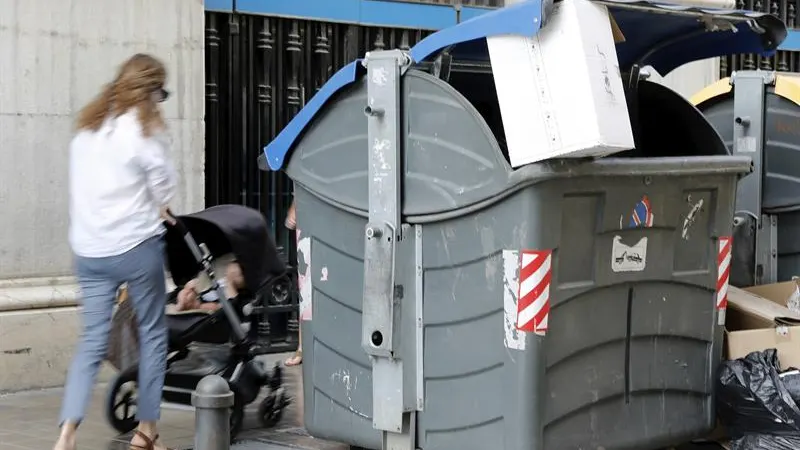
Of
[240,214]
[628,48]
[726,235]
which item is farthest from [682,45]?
[240,214]

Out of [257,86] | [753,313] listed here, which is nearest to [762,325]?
[753,313]

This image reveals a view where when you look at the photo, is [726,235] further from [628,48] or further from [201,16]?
[201,16]

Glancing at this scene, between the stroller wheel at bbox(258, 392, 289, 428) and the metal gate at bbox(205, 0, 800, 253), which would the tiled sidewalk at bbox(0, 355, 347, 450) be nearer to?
the stroller wheel at bbox(258, 392, 289, 428)

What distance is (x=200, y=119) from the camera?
28.0ft

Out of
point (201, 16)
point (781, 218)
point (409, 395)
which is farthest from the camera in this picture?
point (201, 16)

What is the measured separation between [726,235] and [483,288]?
1.55 m

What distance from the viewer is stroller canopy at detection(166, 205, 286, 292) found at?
20.8 feet

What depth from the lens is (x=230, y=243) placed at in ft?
20.7

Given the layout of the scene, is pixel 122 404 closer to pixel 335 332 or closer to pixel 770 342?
→ pixel 335 332

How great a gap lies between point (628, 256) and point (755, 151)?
2341 mm

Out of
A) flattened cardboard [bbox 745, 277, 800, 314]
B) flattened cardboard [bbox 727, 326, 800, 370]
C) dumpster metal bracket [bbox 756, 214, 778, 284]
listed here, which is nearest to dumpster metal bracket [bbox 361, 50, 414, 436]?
flattened cardboard [bbox 727, 326, 800, 370]

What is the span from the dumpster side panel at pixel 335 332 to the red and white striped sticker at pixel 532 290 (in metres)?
0.90

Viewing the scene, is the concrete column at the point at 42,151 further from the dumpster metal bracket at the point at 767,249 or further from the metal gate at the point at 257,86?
the dumpster metal bracket at the point at 767,249

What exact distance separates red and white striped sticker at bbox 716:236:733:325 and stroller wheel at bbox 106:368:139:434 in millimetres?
2889
